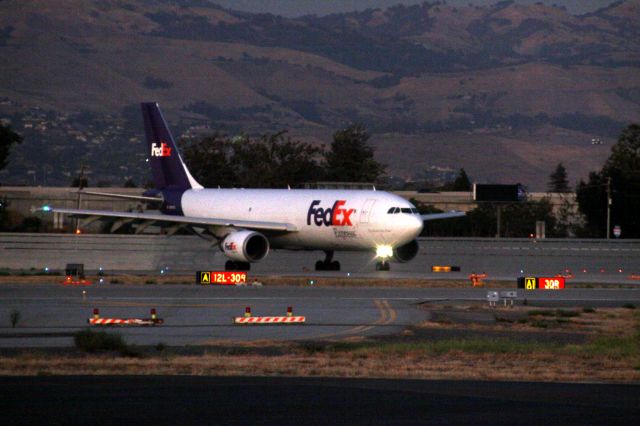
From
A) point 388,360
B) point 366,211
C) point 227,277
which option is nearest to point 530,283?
point 366,211

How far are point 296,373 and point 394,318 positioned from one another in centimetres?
1168

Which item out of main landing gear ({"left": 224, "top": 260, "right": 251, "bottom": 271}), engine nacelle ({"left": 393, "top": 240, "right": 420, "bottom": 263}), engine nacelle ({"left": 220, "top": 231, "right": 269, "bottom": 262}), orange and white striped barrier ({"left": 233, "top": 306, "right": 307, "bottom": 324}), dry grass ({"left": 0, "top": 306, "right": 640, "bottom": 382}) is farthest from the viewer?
engine nacelle ({"left": 393, "top": 240, "right": 420, "bottom": 263})

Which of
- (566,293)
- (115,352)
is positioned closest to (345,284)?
(566,293)

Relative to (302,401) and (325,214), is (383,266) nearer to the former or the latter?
(325,214)

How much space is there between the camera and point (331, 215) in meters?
53.1

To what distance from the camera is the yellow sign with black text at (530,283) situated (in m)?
44.3

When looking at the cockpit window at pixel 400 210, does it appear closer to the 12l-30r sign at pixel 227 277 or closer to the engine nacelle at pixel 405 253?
the engine nacelle at pixel 405 253

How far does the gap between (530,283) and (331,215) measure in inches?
440

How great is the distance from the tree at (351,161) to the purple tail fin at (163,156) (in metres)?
68.4

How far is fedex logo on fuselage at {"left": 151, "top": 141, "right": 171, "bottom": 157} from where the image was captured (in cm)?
6225

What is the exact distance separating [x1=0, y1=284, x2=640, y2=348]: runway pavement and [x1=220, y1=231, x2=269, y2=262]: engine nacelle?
889 centimetres

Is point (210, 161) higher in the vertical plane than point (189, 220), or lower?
higher

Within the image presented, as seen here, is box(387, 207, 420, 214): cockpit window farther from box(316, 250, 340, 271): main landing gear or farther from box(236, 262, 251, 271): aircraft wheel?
box(236, 262, 251, 271): aircraft wheel

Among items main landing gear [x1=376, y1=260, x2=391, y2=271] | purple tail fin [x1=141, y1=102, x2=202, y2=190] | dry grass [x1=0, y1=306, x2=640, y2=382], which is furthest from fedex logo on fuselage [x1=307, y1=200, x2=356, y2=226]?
dry grass [x1=0, y1=306, x2=640, y2=382]
